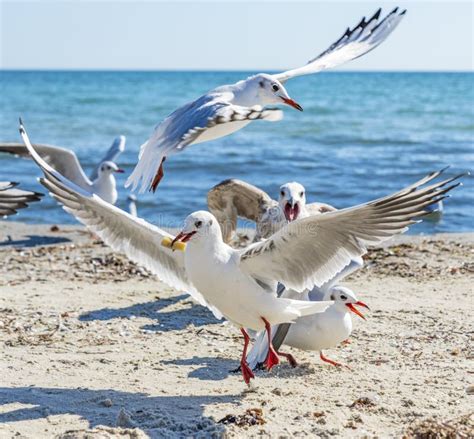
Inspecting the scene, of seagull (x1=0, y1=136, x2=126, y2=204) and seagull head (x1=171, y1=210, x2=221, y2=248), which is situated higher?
seagull head (x1=171, y1=210, x2=221, y2=248)

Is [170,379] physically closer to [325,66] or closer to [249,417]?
[249,417]

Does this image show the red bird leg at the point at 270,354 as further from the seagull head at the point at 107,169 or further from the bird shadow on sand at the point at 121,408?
the seagull head at the point at 107,169

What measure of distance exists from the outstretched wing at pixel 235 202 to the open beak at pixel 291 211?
942 mm

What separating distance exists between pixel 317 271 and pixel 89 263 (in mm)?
3927

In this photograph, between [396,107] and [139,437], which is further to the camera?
[396,107]

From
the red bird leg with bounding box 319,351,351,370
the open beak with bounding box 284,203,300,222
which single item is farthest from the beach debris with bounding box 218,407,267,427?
the open beak with bounding box 284,203,300,222

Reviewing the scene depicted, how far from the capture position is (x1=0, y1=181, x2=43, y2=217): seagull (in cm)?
636

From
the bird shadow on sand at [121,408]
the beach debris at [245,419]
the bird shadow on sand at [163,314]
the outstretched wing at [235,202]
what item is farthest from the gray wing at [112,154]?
the beach debris at [245,419]

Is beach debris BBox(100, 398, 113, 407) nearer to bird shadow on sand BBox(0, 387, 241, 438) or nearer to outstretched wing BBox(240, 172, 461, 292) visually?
bird shadow on sand BBox(0, 387, 241, 438)

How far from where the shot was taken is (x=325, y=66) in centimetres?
733

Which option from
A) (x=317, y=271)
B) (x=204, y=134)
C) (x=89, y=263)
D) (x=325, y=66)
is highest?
(x=325, y=66)

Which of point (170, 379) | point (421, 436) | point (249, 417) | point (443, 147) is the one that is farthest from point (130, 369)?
point (443, 147)

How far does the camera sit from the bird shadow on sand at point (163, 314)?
21.3 feet

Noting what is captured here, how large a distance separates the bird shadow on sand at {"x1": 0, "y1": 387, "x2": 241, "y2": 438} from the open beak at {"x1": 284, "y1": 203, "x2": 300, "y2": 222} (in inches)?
57.6
